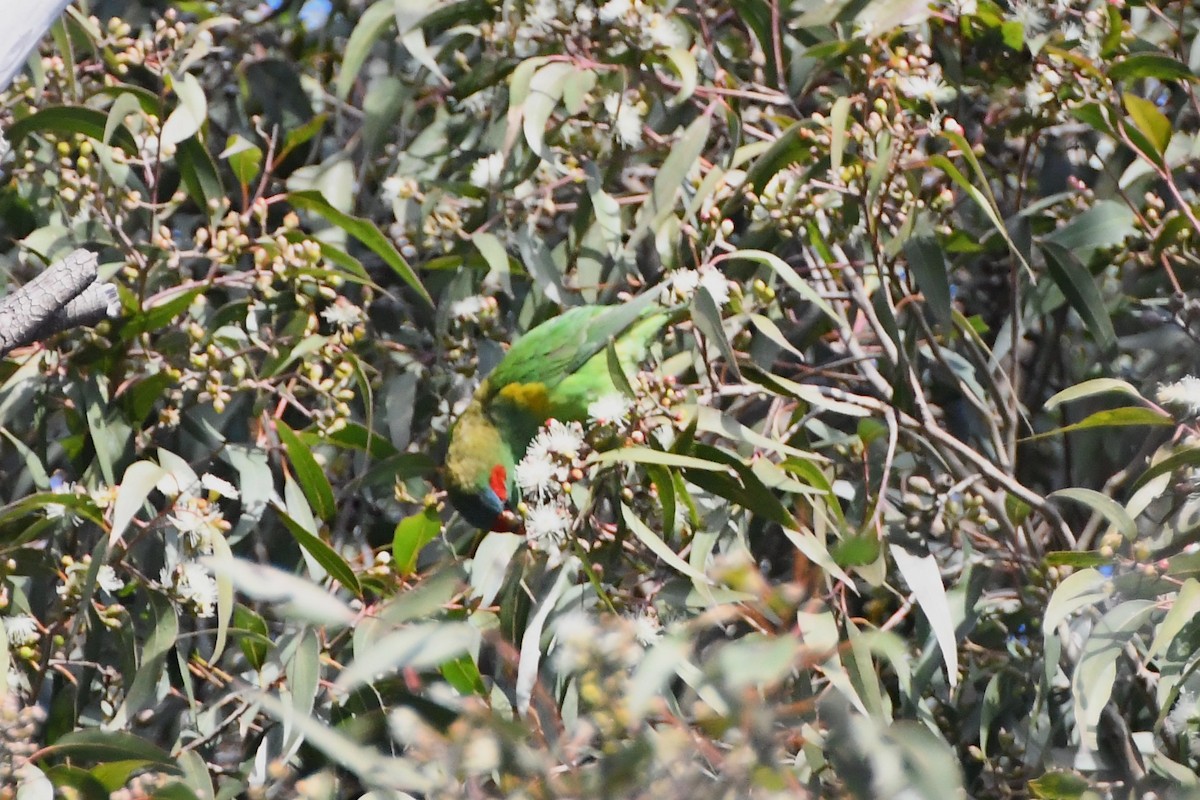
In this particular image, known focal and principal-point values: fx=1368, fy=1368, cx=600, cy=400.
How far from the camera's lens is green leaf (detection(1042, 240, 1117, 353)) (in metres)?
2.39

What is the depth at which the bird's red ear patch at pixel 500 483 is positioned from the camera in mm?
2729

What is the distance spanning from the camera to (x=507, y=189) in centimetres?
281

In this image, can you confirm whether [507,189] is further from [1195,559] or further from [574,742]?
[574,742]

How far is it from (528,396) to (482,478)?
9.0 inches

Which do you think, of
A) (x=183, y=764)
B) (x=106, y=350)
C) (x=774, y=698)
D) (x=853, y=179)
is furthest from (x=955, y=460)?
(x=106, y=350)

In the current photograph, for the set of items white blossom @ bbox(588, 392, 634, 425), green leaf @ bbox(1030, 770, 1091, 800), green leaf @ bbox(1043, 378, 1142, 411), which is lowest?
green leaf @ bbox(1030, 770, 1091, 800)

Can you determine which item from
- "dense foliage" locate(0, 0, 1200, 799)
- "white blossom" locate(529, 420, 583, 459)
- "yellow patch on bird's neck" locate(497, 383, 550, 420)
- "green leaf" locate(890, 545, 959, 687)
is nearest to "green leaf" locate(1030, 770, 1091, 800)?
"dense foliage" locate(0, 0, 1200, 799)

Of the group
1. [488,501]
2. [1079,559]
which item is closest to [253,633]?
[488,501]

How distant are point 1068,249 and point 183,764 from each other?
1775 millimetres

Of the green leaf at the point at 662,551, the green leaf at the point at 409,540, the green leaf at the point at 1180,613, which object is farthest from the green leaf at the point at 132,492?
the green leaf at the point at 1180,613

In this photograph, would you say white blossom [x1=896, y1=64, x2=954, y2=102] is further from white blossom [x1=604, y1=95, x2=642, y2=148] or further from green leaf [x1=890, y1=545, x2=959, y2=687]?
green leaf [x1=890, y1=545, x2=959, y2=687]

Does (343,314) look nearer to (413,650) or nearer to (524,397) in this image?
(524,397)

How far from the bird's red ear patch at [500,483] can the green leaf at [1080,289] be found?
1119 mm

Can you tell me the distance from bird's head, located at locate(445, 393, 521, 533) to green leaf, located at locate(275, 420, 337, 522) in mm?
252
